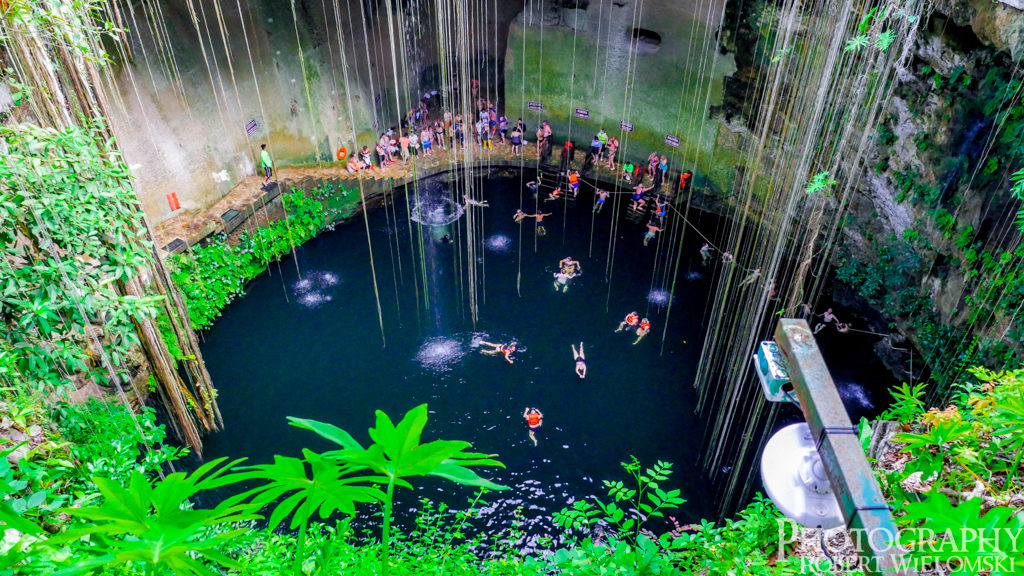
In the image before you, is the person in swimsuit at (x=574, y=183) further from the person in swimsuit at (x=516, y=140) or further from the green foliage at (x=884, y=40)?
the green foliage at (x=884, y=40)

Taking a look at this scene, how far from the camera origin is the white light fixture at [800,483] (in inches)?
62.8

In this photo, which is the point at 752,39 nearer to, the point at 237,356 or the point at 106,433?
the point at 237,356

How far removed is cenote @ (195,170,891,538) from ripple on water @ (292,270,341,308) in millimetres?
22

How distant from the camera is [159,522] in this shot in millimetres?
1350

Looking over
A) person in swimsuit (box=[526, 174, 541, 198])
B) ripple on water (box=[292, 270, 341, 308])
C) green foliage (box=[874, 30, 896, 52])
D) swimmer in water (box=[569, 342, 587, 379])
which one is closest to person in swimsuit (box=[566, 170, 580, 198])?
person in swimsuit (box=[526, 174, 541, 198])

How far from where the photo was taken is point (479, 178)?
12109 millimetres

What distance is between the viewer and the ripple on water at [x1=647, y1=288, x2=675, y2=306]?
9.42 metres

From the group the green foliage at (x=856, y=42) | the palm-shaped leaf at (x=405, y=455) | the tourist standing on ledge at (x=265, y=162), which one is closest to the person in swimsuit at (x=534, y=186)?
the tourist standing on ledge at (x=265, y=162)

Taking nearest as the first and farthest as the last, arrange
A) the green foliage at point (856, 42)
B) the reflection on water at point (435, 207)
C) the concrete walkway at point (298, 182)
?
the green foliage at point (856, 42)
the concrete walkway at point (298, 182)
the reflection on water at point (435, 207)

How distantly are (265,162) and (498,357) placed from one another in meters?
5.61

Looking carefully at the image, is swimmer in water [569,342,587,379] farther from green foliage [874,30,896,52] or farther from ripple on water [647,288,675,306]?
green foliage [874,30,896,52]

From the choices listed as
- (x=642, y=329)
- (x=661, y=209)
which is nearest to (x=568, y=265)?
(x=642, y=329)

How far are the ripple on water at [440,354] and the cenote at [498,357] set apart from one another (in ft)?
0.08

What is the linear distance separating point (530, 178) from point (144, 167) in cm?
658
